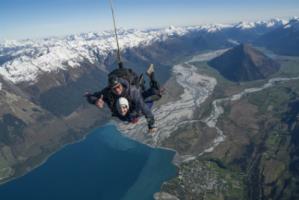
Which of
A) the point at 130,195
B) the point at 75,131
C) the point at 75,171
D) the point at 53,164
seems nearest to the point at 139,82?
the point at 130,195

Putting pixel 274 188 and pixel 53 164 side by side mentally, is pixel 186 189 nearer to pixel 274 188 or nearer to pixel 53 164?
pixel 274 188

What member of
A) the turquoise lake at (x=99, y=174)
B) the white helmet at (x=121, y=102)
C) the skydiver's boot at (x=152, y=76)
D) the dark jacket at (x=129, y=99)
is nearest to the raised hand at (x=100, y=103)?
the dark jacket at (x=129, y=99)

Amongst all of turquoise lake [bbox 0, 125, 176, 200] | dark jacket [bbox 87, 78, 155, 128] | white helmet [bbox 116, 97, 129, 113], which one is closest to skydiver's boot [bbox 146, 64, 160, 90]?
dark jacket [bbox 87, 78, 155, 128]

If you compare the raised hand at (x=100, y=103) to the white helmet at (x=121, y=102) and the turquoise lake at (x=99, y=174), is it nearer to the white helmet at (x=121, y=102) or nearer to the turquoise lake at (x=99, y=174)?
the white helmet at (x=121, y=102)

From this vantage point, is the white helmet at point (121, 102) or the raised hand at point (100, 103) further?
the raised hand at point (100, 103)

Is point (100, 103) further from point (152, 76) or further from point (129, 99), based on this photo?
point (152, 76)

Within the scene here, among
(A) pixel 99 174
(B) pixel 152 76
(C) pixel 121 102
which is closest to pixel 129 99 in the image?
(C) pixel 121 102

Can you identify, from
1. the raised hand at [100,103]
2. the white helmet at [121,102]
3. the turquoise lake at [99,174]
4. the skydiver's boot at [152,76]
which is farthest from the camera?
the turquoise lake at [99,174]

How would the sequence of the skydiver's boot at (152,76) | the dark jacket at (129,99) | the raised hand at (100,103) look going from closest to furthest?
the dark jacket at (129,99) → the raised hand at (100,103) → the skydiver's boot at (152,76)

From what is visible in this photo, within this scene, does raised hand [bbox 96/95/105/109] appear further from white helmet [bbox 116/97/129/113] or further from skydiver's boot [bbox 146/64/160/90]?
skydiver's boot [bbox 146/64/160/90]
